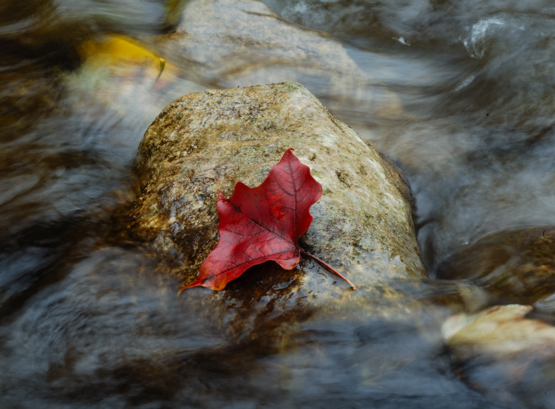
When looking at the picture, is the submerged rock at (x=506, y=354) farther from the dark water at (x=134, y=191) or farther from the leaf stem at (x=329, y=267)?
the leaf stem at (x=329, y=267)

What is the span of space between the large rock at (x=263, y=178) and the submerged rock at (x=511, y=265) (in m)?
0.33

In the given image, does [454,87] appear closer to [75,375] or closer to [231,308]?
[231,308]

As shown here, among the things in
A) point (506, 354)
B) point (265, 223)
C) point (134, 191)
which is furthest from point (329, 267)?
point (134, 191)

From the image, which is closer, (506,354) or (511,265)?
(506,354)

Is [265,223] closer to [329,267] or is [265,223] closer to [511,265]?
[329,267]

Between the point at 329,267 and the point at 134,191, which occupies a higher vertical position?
the point at 329,267

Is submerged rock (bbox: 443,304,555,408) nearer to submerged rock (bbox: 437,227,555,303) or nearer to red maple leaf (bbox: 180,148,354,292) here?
submerged rock (bbox: 437,227,555,303)

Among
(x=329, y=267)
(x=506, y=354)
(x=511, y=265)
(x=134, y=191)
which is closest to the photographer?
(x=506, y=354)

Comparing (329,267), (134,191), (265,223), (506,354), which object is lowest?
(134,191)

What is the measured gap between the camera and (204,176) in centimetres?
236

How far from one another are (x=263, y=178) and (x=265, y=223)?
0.33 meters

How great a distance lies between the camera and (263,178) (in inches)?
85.0

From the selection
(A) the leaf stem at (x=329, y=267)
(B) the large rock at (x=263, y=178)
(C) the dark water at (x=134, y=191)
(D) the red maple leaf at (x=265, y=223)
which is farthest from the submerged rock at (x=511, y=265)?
(D) the red maple leaf at (x=265, y=223)

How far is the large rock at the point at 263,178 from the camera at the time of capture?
Result: 1.89 metres
